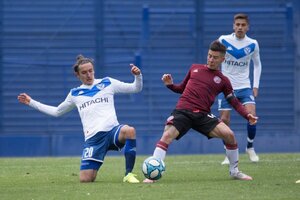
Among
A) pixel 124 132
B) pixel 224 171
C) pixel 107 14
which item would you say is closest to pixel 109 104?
pixel 124 132

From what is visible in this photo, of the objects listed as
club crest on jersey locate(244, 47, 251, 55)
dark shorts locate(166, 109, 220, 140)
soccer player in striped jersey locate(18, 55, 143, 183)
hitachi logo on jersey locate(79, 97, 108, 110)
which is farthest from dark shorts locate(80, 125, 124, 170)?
club crest on jersey locate(244, 47, 251, 55)

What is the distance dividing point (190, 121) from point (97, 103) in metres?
1.19

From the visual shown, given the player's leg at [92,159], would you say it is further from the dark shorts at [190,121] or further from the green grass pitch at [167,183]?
the dark shorts at [190,121]

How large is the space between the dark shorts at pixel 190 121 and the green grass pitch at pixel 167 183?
2.10 ft

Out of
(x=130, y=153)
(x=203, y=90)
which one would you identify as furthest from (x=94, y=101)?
(x=203, y=90)

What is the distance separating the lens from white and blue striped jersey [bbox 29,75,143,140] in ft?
40.2

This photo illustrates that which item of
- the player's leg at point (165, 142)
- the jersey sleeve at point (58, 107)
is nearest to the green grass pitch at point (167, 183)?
the player's leg at point (165, 142)

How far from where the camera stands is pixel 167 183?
11.7 m

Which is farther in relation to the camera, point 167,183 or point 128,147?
point 128,147

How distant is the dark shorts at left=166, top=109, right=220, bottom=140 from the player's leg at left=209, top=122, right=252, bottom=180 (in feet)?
0.23

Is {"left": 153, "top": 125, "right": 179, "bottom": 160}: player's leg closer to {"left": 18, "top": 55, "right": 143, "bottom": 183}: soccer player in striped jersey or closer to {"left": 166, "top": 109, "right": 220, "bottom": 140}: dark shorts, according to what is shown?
{"left": 166, "top": 109, "right": 220, "bottom": 140}: dark shorts

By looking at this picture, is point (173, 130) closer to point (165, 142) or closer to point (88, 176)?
point (165, 142)

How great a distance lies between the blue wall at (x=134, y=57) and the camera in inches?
909

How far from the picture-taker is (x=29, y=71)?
2425 cm
